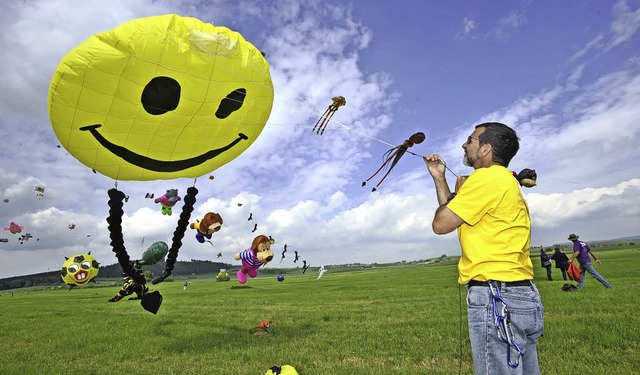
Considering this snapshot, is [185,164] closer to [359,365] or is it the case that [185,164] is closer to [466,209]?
[359,365]

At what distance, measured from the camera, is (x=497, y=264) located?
2.63 m

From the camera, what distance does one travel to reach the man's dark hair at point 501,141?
295 centimetres

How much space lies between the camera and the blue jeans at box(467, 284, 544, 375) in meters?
2.46

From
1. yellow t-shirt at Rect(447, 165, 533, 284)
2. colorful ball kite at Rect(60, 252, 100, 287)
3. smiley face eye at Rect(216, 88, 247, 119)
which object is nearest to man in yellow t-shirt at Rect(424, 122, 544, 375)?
yellow t-shirt at Rect(447, 165, 533, 284)

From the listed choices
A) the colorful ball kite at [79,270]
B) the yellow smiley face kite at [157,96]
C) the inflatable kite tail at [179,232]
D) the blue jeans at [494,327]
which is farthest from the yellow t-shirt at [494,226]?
the colorful ball kite at [79,270]

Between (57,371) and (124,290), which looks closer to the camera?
(57,371)

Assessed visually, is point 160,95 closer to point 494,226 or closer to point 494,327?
point 494,226

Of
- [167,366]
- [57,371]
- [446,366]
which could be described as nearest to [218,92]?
[167,366]

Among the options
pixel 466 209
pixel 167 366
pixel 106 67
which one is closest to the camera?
pixel 466 209

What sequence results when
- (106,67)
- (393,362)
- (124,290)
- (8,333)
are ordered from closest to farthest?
(106,67), (393,362), (124,290), (8,333)

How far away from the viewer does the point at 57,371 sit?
721 centimetres

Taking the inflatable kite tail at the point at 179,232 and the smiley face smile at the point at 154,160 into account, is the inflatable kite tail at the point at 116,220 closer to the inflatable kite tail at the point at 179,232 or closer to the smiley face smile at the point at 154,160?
the smiley face smile at the point at 154,160

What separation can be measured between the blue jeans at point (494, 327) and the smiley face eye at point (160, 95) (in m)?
5.33

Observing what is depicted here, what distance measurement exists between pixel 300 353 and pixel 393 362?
189 cm
